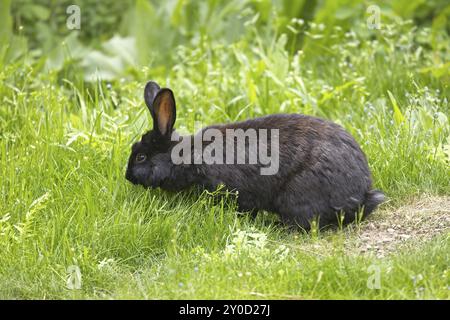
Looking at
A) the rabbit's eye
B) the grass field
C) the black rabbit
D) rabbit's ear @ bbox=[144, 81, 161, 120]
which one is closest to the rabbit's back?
the black rabbit

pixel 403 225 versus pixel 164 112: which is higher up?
pixel 164 112

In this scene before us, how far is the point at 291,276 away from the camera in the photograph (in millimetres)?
4516

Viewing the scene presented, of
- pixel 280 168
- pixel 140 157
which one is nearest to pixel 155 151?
pixel 140 157

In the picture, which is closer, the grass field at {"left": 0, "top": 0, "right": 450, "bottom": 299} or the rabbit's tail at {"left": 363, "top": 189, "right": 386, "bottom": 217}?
the grass field at {"left": 0, "top": 0, "right": 450, "bottom": 299}

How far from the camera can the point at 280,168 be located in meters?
5.52

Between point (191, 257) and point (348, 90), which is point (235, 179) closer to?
point (191, 257)

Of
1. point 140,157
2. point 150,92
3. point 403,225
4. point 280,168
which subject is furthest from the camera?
point 150,92

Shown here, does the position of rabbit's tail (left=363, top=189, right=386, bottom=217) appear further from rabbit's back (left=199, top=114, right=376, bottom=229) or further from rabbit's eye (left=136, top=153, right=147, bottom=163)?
rabbit's eye (left=136, top=153, right=147, bottom=163)

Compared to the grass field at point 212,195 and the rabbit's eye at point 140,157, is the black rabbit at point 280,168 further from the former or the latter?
the grass field at point 212,195

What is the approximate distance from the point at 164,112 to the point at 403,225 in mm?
1774

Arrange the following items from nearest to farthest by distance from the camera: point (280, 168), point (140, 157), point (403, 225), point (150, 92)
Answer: point (403, 225) → point (280, 168) → point (140, 157) → point (150, 92)

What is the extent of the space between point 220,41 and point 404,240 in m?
4.20

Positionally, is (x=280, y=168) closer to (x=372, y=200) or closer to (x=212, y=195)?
(x=212, y=195)

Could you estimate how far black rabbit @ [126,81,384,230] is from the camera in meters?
5.43
